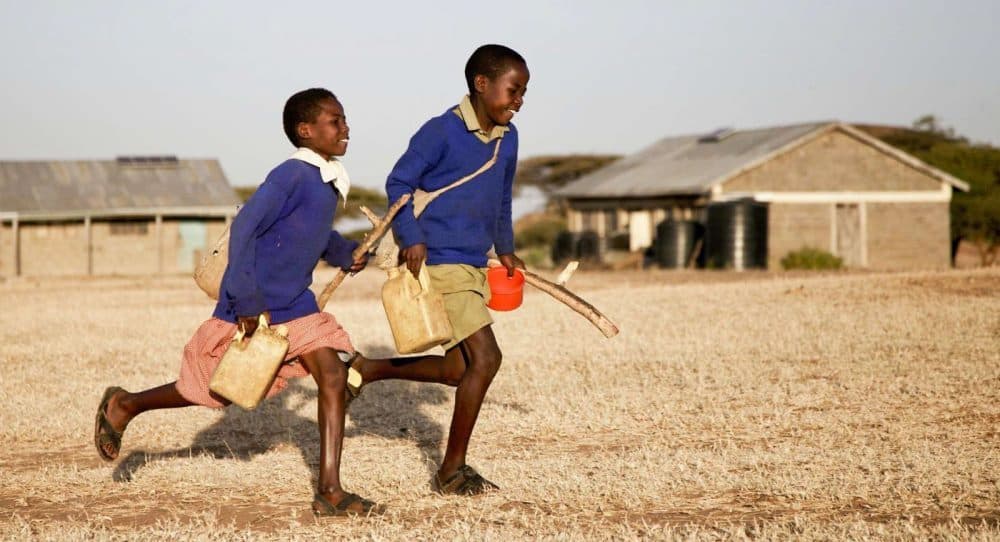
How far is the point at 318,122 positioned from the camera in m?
5.86

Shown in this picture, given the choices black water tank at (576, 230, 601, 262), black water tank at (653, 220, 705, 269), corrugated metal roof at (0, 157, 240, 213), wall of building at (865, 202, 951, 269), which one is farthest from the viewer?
corrugated metal roof at (0, 157, 240, 213)

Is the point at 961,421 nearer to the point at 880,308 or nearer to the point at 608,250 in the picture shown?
the point at 880,308

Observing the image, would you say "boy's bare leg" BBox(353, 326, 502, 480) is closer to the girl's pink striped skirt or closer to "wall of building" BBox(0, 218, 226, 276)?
the girl's pink striped skirt

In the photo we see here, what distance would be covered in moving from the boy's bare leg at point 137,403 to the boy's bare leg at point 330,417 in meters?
0.74

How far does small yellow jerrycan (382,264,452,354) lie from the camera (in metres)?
6.00

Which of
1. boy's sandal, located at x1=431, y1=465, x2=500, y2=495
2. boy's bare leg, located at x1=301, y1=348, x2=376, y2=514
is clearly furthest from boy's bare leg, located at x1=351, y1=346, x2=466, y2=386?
boy's bare leg, located at x1=301, y1=348, x2=376, y2=514

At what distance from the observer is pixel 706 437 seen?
25.3 ft

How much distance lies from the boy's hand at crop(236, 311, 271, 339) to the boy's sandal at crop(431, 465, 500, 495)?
3.64 feet

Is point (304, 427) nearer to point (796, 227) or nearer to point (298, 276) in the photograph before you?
point (298, 276)

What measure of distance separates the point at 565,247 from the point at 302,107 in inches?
1204

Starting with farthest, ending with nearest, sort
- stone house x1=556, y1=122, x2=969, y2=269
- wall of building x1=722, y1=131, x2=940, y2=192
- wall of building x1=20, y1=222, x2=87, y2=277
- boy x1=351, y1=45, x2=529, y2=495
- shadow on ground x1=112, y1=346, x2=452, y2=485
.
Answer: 1. wall of building x1=20, y1=222, x2=87, y2=277
2. wall of building x1=722, y1=131, x2=940, y2=192
3. stone house x1=556, y1=122, x2=969, y2=269
4. shadow on ground x1=112, y1=346, x2=452, y2=485
5. boy x1=351, y1=45, x2=529, y2=495

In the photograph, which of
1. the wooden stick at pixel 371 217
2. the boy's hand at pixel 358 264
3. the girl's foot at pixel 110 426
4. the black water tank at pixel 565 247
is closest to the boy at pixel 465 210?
the wooden stick at pixel 371 217

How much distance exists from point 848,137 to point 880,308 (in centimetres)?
2025

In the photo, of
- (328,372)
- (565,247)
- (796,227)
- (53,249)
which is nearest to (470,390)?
(328,372)
